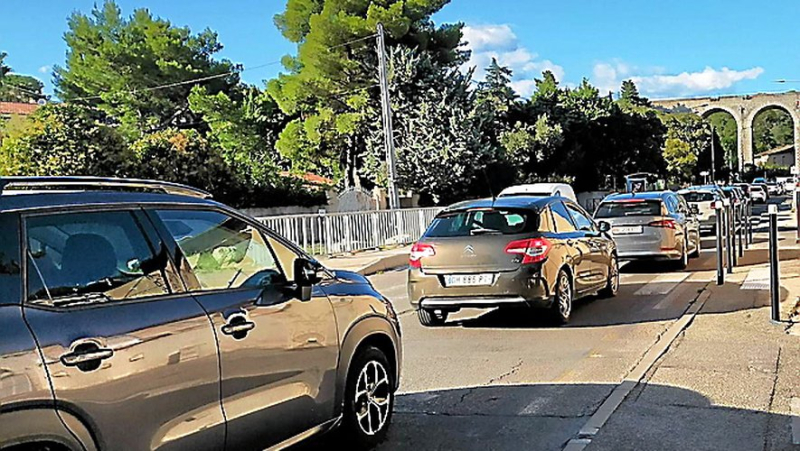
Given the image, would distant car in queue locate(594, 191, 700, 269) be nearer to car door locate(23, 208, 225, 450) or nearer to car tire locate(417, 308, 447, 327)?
car tire locate(417, 308, 447, 327)

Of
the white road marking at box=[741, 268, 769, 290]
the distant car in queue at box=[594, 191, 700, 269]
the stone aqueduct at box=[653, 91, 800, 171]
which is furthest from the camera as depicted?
the stone aqueduct at box=[653, 91, 800, 171]

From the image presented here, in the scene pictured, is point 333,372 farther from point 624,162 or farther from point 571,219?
point 624,162

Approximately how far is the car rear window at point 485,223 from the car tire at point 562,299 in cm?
74

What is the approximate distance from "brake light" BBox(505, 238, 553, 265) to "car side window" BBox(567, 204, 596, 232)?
5.55 feet

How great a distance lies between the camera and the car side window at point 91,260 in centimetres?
345

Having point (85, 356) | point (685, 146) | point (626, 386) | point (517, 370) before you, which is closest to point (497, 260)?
point (517, 370)

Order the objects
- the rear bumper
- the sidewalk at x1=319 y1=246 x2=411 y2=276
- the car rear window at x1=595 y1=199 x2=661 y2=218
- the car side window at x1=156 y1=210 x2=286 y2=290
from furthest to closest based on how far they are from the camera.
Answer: the sidewalk at x1=319 y1=246 x2=411 y2=276, the car rear window at x1=595 y1=199 x2=661 y2=218, the rear bumper, the car side window at x1=156 y1=210 x2=286 y2=290

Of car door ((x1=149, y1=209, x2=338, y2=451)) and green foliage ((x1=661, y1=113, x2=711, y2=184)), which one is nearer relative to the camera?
car door ((x1=149, y1=209, x2=338, y2=451))

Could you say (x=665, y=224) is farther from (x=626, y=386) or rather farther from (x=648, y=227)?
(x=626, y=386)

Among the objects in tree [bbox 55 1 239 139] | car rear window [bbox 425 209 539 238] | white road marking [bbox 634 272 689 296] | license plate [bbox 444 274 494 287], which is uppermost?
tree [bbox 55 1 239 139]

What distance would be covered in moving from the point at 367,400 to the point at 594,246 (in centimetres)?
673

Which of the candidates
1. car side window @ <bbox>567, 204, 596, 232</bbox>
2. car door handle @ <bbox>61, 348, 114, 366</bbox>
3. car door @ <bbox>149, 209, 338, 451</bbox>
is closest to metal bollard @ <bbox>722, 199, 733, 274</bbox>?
car side window @ <bbox>567, 204, 596, 232</bbox>

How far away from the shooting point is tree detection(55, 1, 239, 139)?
136 ft

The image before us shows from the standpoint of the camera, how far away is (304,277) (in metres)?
4.78
